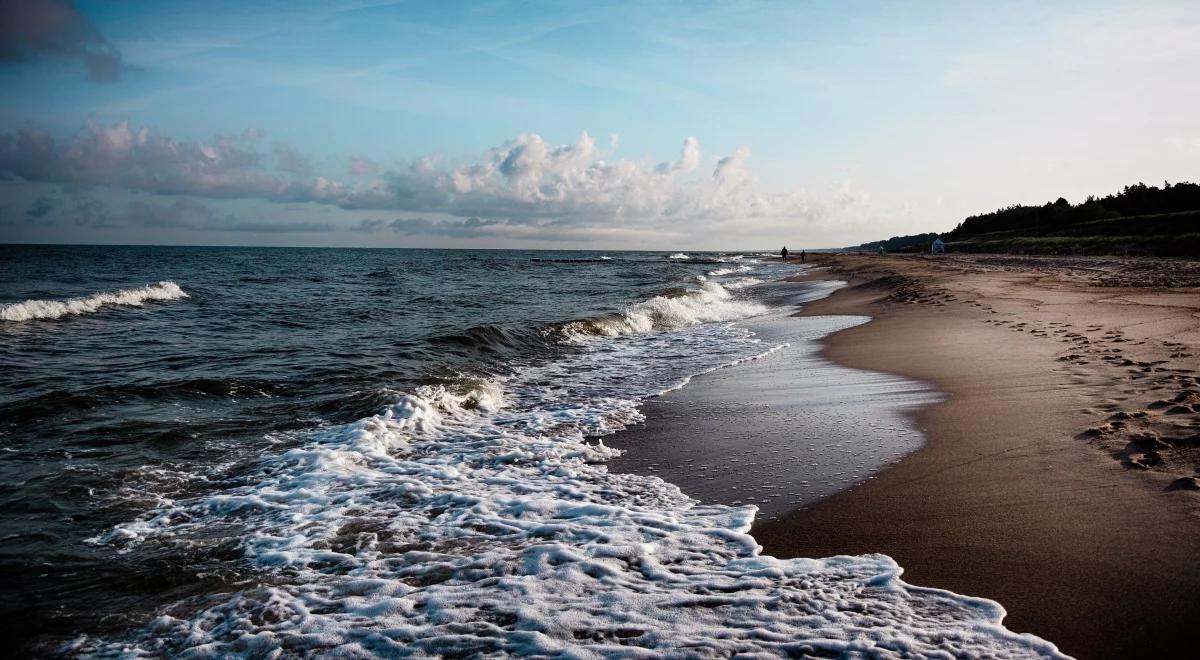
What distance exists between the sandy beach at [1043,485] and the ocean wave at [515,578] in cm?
31

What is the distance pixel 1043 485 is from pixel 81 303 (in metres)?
24.1

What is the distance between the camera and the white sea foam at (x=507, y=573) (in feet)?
10.2

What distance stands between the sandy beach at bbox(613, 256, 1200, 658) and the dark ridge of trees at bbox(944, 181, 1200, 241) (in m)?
35.8

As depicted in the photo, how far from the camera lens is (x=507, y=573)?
12.8 feet

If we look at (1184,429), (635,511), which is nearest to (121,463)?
(635,511)

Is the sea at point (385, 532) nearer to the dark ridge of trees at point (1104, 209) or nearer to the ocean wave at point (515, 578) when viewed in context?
the ocean wave at point (515, 578)

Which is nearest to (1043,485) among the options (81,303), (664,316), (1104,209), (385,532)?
(385,532)

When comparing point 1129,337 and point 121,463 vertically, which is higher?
point 1129,337

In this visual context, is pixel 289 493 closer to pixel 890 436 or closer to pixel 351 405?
pixel 351 405

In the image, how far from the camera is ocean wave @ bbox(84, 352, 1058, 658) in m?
3.11

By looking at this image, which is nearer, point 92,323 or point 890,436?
point 890,436

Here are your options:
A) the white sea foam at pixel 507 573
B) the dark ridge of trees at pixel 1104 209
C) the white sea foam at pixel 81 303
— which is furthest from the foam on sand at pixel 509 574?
the dark ridge of trees at pixel 1104 209

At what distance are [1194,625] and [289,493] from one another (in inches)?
233

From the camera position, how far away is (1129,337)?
30.5 feet
